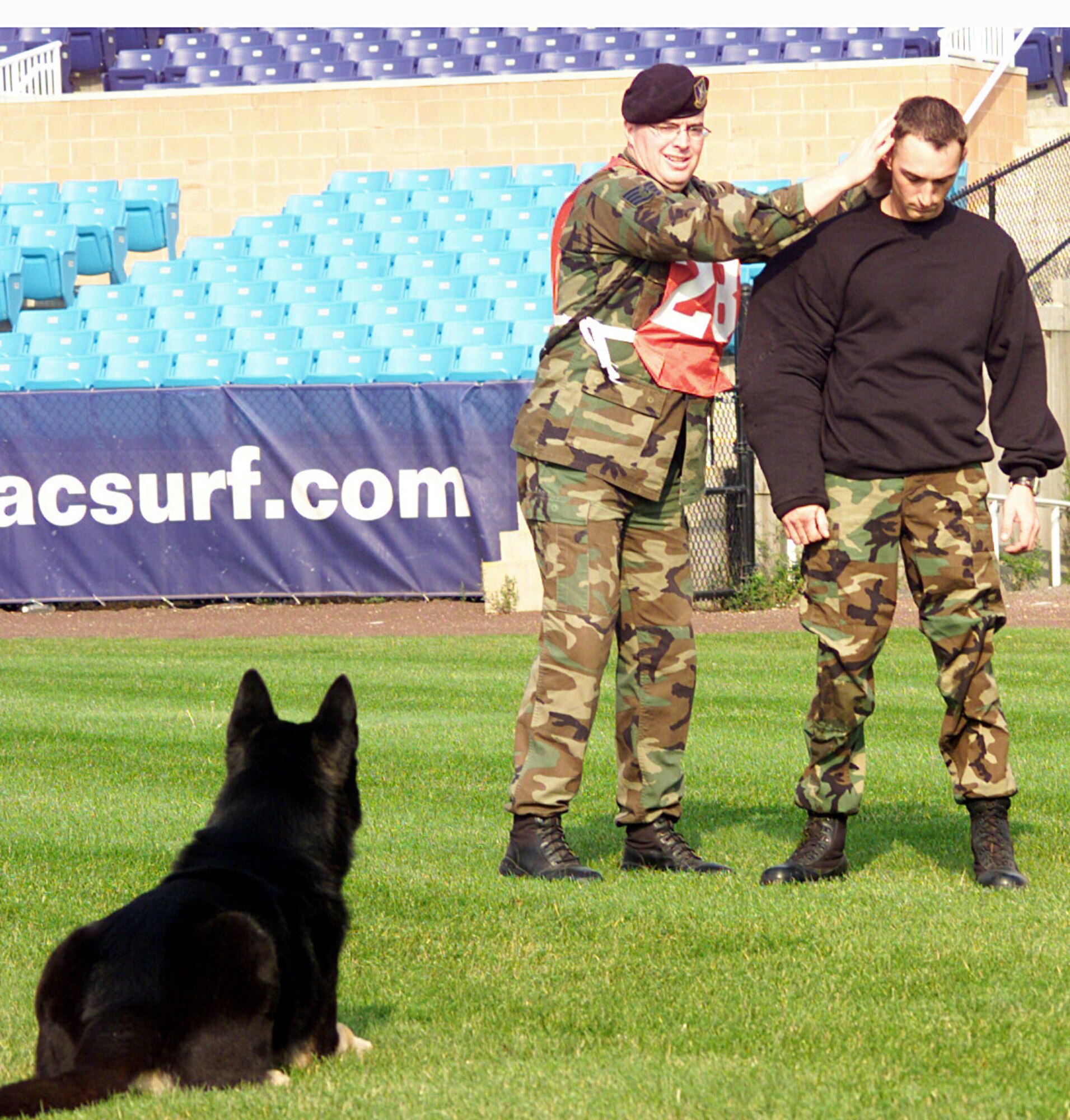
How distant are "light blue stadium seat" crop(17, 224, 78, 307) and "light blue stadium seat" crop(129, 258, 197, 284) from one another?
Answer: 0.81 m

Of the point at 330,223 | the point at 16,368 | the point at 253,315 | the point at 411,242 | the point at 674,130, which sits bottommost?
the point at 16,368

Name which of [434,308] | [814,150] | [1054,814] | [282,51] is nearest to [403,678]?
[1054,814]

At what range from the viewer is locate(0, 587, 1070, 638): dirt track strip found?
1341 cm

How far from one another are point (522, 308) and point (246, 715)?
1526 cm

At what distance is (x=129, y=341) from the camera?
18938mm

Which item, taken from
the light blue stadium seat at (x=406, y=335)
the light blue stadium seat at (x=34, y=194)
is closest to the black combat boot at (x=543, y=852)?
the light blue stadium seat at (x=406, y=335)

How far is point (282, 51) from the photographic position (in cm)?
2711

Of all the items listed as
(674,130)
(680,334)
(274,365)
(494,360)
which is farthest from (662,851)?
(274,365)

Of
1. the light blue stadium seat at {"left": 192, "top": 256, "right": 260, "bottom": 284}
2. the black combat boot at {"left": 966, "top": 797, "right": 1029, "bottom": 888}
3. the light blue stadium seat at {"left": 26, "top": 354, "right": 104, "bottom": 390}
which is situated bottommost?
the light blue stadium seat at {"left": 26, "top": 354, "right": 104, "bottom": 390}

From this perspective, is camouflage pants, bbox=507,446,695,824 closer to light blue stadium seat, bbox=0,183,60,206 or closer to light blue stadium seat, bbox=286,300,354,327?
light blue stadium seat, bbox=286,300,354,327

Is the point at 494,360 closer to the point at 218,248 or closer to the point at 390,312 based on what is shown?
the point at 390,312

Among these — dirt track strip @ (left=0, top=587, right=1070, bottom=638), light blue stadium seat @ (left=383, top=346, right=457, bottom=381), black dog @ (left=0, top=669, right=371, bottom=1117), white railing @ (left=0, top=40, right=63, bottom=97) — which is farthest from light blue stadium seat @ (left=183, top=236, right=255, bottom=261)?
black dog @ (left=0, top=669, right=371, bottom=1117)

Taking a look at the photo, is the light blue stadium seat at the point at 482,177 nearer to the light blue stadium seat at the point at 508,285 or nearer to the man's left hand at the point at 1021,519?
the light blue stadium seat at the point at 508,285

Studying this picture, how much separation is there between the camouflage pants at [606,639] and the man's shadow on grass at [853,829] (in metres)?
0.52
